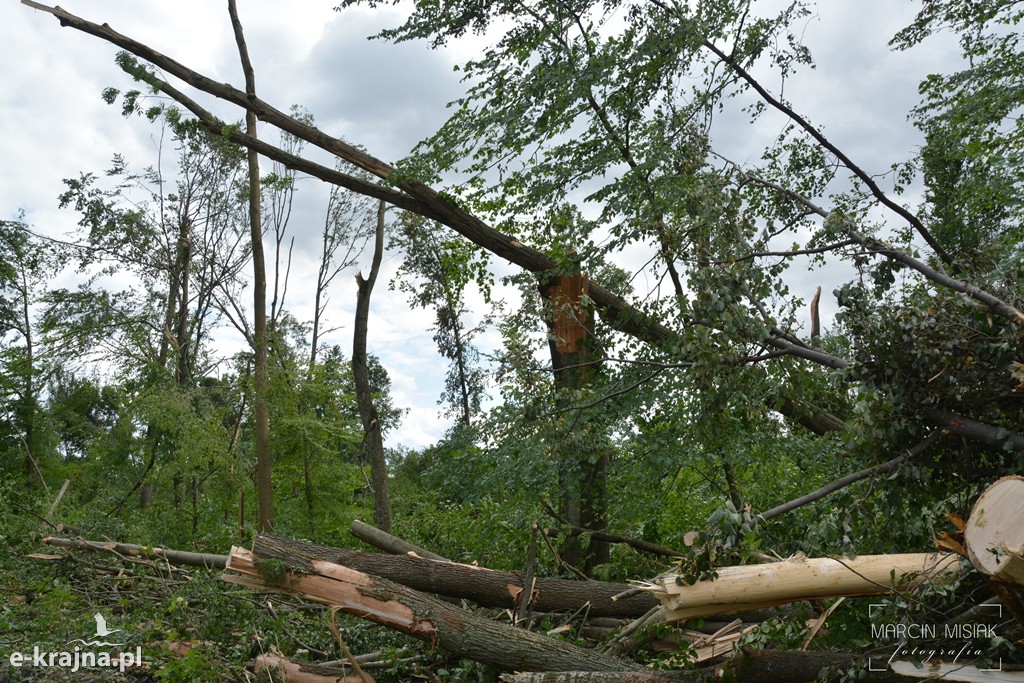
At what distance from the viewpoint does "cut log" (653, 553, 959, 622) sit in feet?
13.1

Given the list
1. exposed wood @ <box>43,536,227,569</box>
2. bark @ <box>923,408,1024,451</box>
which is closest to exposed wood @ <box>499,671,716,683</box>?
bark @ <box>923,408,1024,451</box>

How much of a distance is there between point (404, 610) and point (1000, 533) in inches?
125

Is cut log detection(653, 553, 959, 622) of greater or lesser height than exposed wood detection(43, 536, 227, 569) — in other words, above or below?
below

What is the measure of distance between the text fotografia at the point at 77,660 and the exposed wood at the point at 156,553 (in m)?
2.13

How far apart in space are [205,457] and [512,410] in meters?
8.68

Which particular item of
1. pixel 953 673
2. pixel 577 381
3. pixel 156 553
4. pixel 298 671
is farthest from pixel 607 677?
pixel 156 553

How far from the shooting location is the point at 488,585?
20.2 ft

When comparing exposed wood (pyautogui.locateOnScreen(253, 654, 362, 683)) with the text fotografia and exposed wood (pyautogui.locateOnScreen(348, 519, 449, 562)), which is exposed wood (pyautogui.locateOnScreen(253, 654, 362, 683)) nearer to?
the text fotografia

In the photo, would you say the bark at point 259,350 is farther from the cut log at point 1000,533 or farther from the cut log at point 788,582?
the cut log at point 1000,533

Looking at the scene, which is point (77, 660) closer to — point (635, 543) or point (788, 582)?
point (635, 543)

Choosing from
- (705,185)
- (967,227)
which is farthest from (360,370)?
(967,227)

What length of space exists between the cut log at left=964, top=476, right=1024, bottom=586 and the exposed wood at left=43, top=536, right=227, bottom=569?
6567 millimetres

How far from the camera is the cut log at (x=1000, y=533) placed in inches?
132

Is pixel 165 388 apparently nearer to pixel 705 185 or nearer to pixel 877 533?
pixel 705 185
